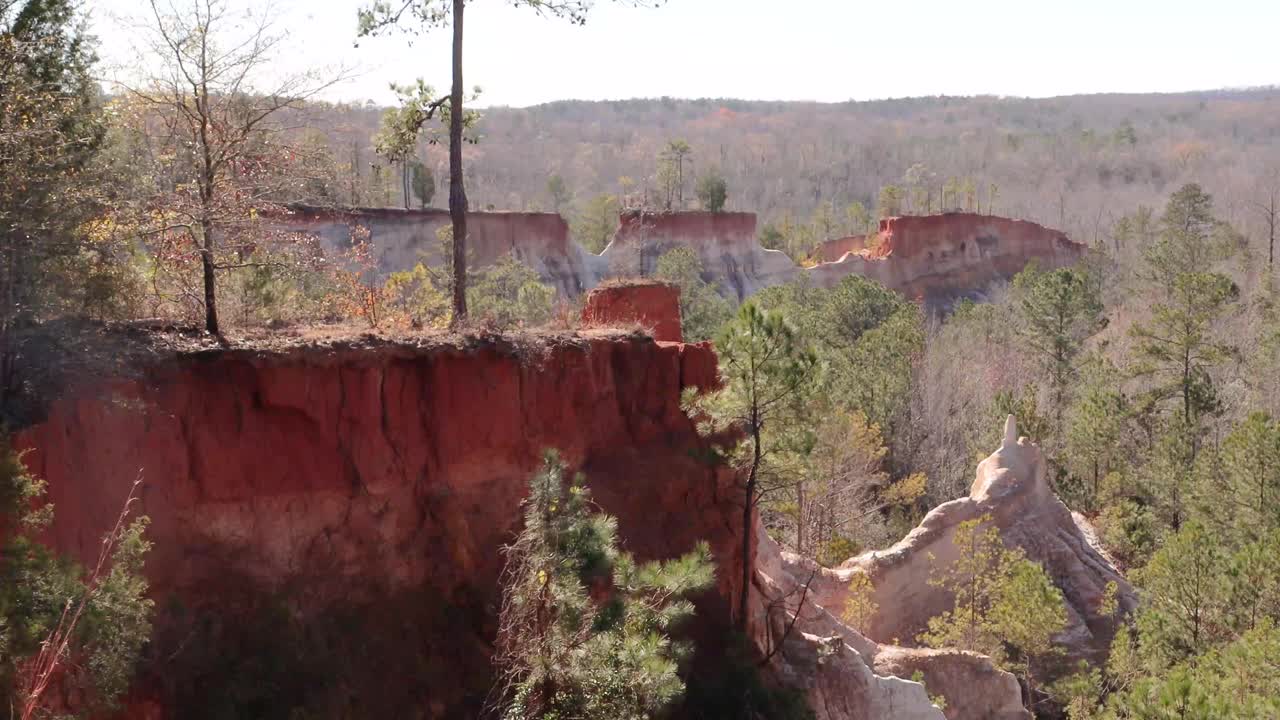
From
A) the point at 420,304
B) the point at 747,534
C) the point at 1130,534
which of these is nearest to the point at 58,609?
the point at 747,534

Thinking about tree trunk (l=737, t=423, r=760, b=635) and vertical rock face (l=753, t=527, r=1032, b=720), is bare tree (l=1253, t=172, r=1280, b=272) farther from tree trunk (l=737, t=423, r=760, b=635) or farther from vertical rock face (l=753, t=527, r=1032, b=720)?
tree trunk (l=737, t=423, r=760, b=635)

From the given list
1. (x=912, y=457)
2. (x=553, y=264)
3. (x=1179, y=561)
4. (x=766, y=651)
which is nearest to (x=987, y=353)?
(x=912, y=457)

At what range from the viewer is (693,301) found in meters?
34.0

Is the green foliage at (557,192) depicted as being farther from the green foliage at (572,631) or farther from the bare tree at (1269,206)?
the green foliage at (572,631)

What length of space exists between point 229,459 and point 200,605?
1.46m

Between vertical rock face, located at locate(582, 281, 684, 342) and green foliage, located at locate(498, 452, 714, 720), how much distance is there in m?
8.29

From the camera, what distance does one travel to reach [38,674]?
6.05 meters

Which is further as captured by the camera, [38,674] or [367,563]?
[367,563]

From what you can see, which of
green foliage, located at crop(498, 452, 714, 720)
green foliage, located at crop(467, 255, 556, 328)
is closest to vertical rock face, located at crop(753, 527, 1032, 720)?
green foliage, located at crop(498, 452, 714, 720)

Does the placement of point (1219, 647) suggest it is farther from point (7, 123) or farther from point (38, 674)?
point (7, 123)

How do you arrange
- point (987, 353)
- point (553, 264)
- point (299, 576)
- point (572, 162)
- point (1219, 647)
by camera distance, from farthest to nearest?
point (572, 162), point (553, 264), point (987, 353), point (1219, 647), point (299, 576)

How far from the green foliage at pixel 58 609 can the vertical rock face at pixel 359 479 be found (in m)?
1.65

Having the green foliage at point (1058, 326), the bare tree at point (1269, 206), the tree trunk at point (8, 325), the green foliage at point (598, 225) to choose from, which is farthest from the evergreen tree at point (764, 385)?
the bare tree at point (1269, 206)

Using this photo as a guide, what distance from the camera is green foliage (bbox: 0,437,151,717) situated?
6.21 metres
